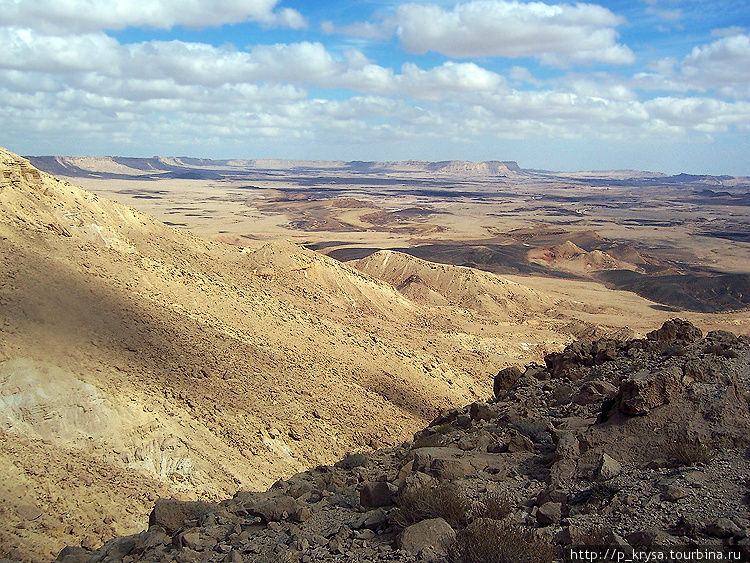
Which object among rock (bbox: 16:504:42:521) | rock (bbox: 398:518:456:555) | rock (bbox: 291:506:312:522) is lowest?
rock (bbox: 16:504:42:521)

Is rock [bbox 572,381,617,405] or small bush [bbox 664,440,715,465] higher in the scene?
small bush [bbox 664,440,715,465]

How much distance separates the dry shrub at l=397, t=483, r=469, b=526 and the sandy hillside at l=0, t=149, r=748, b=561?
234 inches

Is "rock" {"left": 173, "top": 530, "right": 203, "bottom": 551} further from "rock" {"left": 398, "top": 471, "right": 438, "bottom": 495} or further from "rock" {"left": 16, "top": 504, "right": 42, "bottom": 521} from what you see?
"rock" {"left": 16, "top": 504, "right": 42, "bottom": 521}

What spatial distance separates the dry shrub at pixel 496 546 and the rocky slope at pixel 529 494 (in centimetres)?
2

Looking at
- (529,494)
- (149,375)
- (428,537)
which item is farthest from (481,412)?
(149,375)

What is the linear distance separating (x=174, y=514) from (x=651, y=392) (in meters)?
6.52

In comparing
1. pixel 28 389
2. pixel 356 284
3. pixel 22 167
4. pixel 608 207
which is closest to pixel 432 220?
pixel 608 207

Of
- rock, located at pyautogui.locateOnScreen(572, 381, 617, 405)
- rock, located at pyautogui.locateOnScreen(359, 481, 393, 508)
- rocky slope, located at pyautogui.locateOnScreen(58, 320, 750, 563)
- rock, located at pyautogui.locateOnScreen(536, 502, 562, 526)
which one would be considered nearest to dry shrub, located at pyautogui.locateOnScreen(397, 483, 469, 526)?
rocky slope, located at pyautogui.locateOnScreen(58, 320, 750, 563)

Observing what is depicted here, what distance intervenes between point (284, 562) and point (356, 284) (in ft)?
81.0

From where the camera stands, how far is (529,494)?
674 centimetres

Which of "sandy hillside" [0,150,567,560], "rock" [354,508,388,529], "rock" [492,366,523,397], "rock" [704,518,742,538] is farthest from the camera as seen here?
"rock" [492,366,523,397]

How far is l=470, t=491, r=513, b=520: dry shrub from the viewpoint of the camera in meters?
6.04

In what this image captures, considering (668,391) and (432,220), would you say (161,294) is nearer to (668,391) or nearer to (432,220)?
(668,391)

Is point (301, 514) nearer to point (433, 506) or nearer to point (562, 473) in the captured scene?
point (433, 506)
